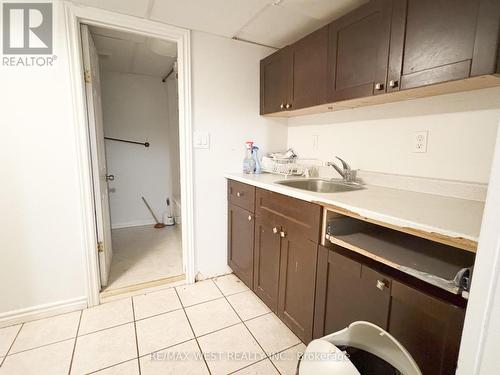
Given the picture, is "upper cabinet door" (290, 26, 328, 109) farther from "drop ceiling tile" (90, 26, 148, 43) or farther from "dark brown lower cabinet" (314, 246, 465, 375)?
"drop ceiling tile" (90, 26, 148, 43)

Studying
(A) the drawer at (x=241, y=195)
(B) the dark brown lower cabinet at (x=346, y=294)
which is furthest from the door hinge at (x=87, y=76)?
(B) the dark brown lower cabinet at (x=346, y=294)

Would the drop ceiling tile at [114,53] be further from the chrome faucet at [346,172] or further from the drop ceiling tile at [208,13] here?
the chrome faucet at [346,172]

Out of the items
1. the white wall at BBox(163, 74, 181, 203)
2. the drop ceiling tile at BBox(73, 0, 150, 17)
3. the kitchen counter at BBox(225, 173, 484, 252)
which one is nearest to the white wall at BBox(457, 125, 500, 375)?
the kitchen counter at BBox(225, 173, 484, 252)

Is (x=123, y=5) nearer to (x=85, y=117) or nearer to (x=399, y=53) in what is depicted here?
(x=85, y=117)

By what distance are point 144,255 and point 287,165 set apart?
176 centimetres

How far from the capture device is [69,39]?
153 cm

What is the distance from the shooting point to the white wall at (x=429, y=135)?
1.13m

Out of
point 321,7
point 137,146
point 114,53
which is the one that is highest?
point 114,53

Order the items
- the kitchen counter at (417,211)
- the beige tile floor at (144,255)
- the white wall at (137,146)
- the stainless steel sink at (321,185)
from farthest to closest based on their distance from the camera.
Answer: the white wall at (137,146), the beige tile floor at (144,255), the stainless steel sink at (321,185), the kitchen counter at (417,211)

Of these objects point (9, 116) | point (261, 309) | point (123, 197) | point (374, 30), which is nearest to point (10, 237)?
point (9, 116)

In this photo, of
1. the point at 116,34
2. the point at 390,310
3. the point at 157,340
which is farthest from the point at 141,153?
the point at 390,310

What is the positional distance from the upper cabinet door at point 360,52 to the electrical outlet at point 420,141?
360 mm

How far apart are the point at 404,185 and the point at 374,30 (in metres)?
0.84

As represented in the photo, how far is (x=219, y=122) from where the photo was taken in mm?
2053
